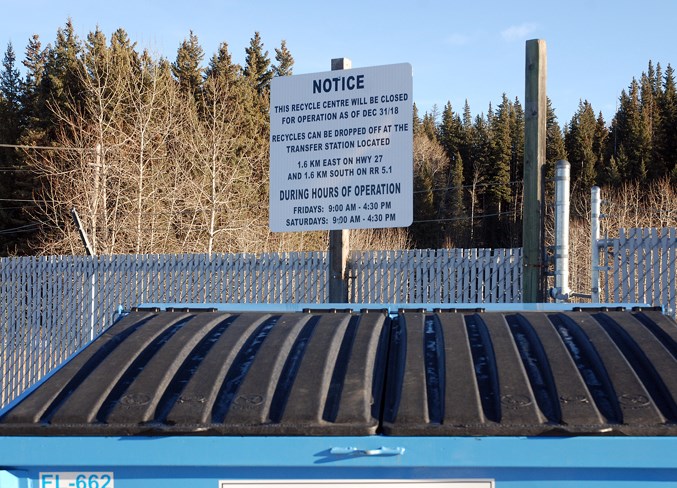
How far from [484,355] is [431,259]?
5.41 m

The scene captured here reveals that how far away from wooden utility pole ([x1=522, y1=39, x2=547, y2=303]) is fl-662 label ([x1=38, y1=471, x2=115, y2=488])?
4582 mm

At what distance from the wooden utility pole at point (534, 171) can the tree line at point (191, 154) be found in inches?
698

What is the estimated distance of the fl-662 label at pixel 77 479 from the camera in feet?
8.44

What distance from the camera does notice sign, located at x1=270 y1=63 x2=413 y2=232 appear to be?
6.00m

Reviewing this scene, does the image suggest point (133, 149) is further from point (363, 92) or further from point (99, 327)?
point (363, 92)

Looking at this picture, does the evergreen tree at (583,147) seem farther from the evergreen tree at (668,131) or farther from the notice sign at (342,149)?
the notice sign at (342,149)

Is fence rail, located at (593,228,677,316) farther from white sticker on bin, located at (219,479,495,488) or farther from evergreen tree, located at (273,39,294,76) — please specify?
evergreen tree, located at (273,39,294,76)

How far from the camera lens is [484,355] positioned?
2.95 meters

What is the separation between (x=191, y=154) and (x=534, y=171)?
2415 centimetres

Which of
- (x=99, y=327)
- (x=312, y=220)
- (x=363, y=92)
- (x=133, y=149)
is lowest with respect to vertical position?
(x=99, y=327)

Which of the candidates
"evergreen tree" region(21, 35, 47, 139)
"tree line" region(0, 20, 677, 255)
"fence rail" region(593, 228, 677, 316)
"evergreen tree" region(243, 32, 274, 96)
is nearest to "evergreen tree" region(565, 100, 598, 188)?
"tree line" region(0, 20, 677, 255)

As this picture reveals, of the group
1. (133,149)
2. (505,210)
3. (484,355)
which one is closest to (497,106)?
(505,210)

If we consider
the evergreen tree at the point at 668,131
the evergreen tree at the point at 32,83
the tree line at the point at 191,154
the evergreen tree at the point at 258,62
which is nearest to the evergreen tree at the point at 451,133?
the tree line at the point at 191,154

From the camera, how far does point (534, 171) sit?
654 centimetres
